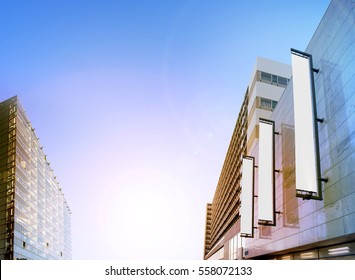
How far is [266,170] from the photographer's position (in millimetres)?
22297

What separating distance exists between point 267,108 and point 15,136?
5141 centimetres

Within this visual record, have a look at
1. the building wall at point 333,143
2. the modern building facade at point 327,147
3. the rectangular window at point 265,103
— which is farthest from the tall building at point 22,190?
the building wall at point 333,143

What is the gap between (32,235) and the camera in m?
80.3

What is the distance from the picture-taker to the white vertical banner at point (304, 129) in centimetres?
1402

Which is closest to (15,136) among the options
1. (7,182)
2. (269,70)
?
(7,182)

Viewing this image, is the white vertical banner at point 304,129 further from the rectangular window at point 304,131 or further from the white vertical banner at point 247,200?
the white vertical banner at point 247,200

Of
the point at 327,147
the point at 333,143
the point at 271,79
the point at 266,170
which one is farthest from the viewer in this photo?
the point at 271,79

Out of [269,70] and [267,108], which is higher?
[269,70]

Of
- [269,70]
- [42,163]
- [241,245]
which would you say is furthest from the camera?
[42,163]

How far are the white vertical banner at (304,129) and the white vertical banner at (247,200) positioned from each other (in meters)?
12.1

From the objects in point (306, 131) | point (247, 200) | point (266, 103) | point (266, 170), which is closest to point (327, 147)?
point (306, 131)

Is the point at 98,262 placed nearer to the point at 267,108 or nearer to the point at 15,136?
the point at 267,108

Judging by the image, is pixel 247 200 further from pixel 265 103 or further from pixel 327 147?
pixel 265 103

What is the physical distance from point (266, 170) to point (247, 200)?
200 inches
